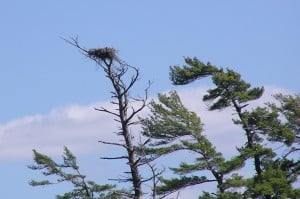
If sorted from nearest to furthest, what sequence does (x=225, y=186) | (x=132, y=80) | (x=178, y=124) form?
(x=132, y=80)
(x=225, y=186)
(x=178, y=124)

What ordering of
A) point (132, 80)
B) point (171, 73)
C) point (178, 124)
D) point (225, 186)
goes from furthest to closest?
point (171, 73)
point (178, 124)
point (225, 186)
point (132, 80)

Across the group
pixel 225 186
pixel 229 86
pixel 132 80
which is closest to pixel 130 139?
pixel 132 80

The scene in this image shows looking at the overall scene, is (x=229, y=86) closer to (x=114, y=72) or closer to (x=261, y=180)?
(x=261, y=180)

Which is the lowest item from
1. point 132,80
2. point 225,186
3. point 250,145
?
point 132,80

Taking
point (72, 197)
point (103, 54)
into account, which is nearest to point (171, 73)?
point (72, 197)

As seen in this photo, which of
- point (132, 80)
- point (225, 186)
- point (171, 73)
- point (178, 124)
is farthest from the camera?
point (171, 73)

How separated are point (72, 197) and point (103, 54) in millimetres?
23698

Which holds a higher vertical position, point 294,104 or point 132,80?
point 294,104

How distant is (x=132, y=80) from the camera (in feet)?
35.6

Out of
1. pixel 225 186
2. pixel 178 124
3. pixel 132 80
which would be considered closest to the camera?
pixel 132 80

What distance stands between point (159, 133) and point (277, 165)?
19.1ft

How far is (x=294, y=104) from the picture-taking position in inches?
1276

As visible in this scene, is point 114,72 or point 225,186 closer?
point 114,72

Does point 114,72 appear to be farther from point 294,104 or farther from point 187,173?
point 294,104
